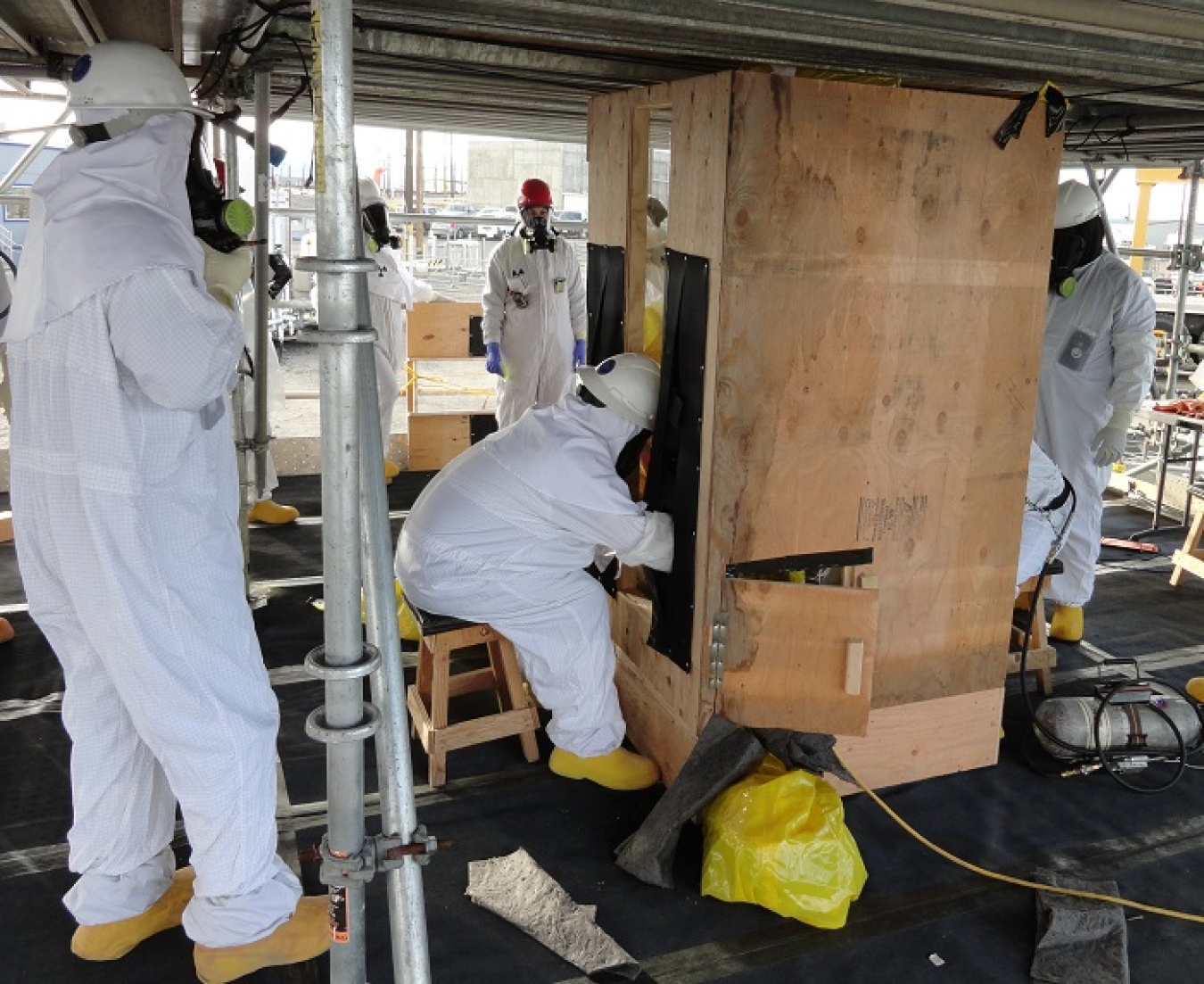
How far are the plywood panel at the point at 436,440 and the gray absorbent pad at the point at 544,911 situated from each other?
456cm

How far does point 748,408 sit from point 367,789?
1733 millimetres

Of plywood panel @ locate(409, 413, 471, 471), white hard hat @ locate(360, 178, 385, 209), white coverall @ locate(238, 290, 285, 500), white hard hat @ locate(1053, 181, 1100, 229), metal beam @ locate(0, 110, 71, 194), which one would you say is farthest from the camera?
plywood panel @ locate(409, 413, 471, 471)

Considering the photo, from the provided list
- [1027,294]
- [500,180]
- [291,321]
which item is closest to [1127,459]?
[1027,294]

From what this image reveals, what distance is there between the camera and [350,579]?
1645 millimetres

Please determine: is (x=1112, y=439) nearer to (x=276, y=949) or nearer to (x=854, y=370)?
(x=854, y=370)

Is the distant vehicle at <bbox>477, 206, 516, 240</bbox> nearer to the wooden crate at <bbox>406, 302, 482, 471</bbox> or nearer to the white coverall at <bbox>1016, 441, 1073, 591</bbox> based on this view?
the wooden crate at <bbox>406, 302, 482, 471</bbox>

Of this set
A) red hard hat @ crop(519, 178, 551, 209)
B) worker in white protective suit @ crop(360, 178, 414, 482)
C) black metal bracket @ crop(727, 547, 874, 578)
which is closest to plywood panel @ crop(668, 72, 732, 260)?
black metal bracket @ crop(727, 547, 874, 578)

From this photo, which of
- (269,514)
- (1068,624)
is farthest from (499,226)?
(1068,624)

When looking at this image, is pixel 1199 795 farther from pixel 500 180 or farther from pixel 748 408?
pixel 500 180

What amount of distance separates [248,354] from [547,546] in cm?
225

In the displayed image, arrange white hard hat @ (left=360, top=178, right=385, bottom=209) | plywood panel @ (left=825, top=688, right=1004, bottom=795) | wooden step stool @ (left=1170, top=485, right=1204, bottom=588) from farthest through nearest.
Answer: white hard hat @ (left=360, top=178, right=385, bottom=209) → wooden step stool @ (left=1170, top=485, right=1204, bottom=588) → plywood panel @ (left=825, top=688, right=1004, bottom=795)

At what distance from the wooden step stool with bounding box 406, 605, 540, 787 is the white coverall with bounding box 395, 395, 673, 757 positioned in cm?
7

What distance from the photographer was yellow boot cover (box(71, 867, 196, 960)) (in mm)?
2516

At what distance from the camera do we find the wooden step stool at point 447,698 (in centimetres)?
Answer: 337
